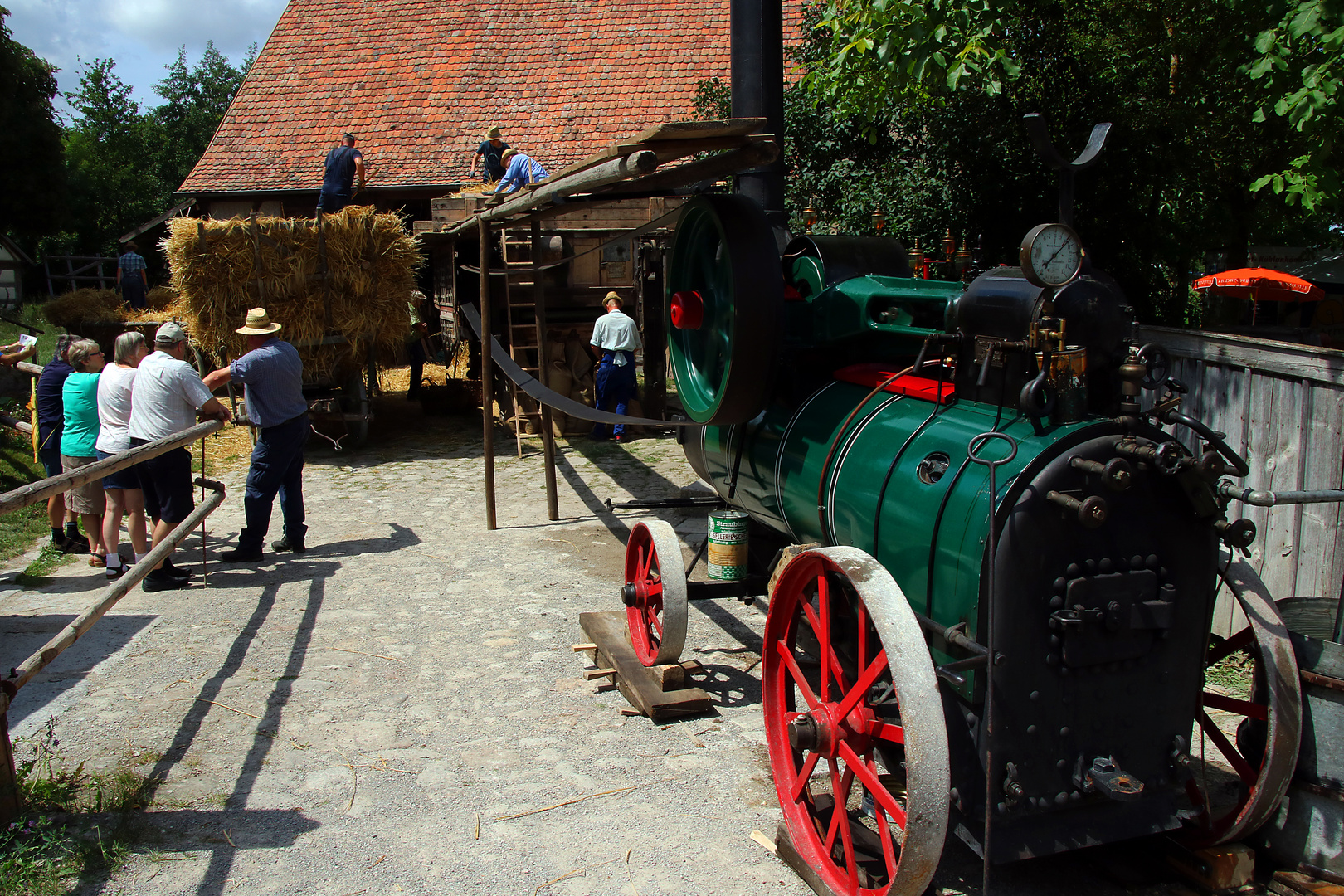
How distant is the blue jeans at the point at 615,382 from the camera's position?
10438mm

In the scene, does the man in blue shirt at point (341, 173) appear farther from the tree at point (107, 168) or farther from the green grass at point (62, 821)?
the tree at point (107, 168)

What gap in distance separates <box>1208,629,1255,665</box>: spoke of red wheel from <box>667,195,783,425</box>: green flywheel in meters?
2.11

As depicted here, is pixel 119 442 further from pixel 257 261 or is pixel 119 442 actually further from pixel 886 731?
pixel 886 731

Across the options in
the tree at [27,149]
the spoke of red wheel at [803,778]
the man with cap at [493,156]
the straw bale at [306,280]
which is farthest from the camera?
the tree at [27,149]

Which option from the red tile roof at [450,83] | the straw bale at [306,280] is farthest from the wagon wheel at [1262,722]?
the red tile roof at [450,83]

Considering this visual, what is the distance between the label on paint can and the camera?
488 cm

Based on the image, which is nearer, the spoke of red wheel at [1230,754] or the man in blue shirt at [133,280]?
the spoke of red wheel at [1230,754]

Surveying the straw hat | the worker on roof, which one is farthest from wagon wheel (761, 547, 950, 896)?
the worker on roof

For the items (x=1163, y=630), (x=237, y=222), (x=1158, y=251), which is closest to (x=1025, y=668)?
(x=1163, y=630)

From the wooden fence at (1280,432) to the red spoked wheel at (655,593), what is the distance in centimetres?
280

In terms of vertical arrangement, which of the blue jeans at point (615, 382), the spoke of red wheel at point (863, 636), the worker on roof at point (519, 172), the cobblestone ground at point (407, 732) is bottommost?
the cobblestone ground at point (407, 732)

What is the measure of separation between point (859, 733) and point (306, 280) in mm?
9023

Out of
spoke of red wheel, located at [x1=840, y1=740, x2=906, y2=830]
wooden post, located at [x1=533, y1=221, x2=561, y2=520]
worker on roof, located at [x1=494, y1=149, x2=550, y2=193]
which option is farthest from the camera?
worker on roof, located at [x1=494, y1=149, x2=550, y2=193]

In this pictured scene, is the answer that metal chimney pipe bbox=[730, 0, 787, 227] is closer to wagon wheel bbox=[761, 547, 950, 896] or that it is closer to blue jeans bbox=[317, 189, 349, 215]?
wagon wheel bbox=[761, 547, 950, 896]
